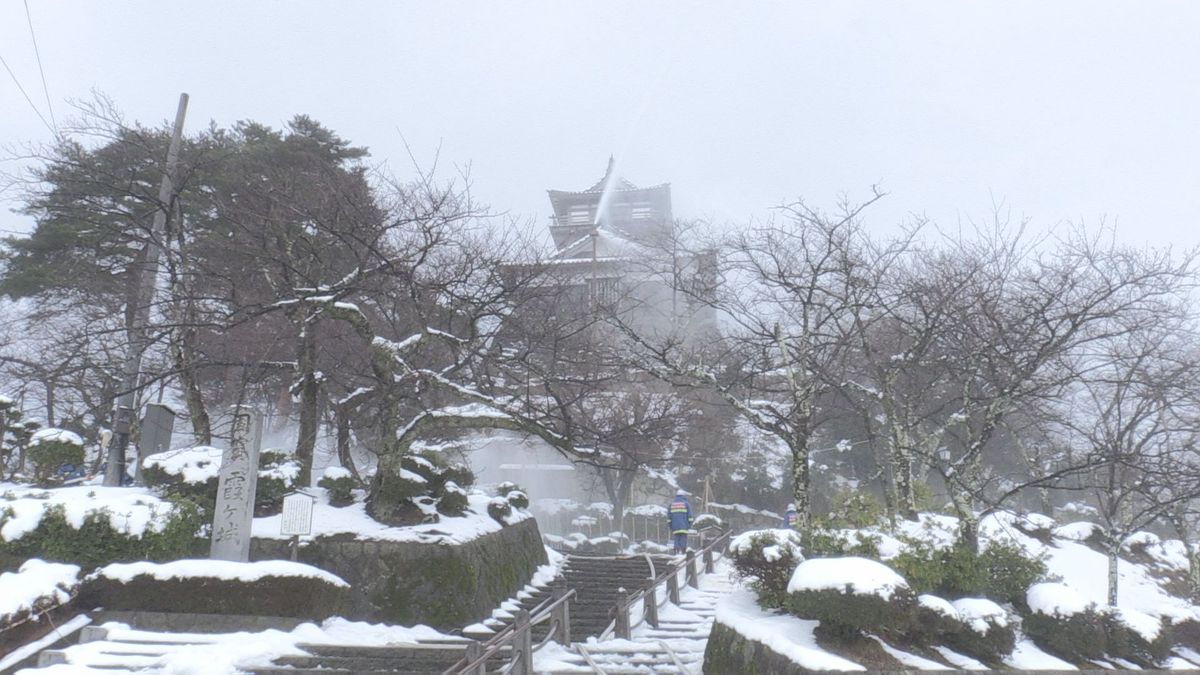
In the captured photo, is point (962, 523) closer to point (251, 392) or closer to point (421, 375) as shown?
point (421, 375)

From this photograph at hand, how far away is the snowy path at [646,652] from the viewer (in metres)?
9.23

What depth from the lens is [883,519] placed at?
423 inches

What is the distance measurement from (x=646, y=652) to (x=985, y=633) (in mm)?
4560

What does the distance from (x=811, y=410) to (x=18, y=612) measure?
40.6ft

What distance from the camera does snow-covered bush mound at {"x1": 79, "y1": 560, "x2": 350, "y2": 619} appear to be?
971cm

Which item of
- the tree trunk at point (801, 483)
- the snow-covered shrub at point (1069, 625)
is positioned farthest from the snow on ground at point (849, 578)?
the tree trunk at point (801, 483)

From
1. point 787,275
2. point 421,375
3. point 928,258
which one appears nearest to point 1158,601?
point 928,258

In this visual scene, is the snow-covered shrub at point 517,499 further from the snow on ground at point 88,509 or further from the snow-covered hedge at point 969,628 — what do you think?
the snow-covered hedge at point 969,628

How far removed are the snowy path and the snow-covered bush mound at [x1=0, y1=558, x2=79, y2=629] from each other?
6.33 meters

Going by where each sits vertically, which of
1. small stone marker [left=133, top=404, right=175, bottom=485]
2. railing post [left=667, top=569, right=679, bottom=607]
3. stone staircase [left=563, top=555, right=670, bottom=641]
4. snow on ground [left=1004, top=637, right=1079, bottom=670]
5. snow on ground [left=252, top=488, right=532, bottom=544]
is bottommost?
stone staircase [left=563, top=555, right=670, bottom=641]

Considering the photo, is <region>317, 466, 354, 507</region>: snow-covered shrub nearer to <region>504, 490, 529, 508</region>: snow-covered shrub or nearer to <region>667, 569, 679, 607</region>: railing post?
<region>504, 490, 529, 508</region>: snow-covered shrub

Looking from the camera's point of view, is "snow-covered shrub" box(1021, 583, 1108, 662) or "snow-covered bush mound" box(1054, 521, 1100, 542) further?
"snow-covered bush mound" box(1054, 521, 1100, 542)

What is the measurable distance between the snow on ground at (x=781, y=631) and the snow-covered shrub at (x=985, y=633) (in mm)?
1652

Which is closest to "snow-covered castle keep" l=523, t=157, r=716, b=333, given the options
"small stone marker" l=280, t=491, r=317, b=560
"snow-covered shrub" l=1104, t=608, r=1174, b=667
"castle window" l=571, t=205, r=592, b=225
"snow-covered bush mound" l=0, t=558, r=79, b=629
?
"castle window" l=571, t=205, r=592, b=225
